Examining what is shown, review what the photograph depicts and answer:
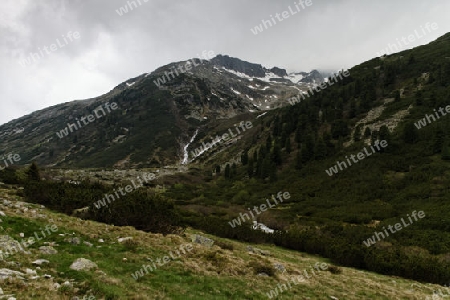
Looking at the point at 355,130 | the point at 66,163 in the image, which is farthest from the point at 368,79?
the point at 66,163

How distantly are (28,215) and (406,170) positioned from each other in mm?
46665

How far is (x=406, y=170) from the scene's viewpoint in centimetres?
4375

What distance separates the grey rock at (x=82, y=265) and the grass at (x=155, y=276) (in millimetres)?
256

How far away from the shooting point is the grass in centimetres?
916

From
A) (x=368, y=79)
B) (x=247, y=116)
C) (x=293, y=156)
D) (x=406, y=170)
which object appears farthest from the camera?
(x=247, y=116)

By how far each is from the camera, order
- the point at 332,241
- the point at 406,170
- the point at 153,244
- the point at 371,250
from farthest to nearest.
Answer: the point at 406,170 → the point at 332,241 → the point at 371,250 → the point at 153,244

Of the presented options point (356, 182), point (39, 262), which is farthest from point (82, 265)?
point (356, 182)

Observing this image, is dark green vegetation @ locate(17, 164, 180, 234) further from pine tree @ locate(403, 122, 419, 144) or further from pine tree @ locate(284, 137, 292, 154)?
pine tree @ locate(284, 137, 292, 154)

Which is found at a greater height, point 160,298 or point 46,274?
point 46,274

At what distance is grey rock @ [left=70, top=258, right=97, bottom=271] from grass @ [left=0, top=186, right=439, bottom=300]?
256mm

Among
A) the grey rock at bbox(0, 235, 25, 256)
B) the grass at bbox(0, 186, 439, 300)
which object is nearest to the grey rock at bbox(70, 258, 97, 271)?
the grass at bbox(0, 186, 439, 300)

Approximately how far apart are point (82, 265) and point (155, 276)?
270 cm

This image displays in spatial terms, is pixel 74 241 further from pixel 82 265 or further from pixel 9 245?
pixel 82 265

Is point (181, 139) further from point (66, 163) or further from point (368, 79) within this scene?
point (368, 79)
